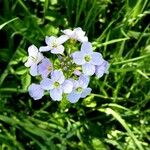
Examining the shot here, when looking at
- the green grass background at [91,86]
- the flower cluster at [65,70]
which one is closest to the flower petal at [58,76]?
the flower cluster at [65,70]

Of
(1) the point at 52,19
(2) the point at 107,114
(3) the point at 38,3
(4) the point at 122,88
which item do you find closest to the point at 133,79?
(4) the point at 122,88

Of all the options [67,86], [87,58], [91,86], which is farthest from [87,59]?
[91,86]

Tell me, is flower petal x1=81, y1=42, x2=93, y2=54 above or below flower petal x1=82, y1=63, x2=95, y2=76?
above

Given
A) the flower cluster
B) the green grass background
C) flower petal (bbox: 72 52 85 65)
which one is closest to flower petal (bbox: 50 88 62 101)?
the flower cluster

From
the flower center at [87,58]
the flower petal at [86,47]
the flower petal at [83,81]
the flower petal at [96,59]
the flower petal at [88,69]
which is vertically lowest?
the flower petal at [83,81]

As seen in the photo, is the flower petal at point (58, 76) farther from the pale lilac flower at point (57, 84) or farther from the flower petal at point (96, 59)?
the flower petal at point (96, 59)

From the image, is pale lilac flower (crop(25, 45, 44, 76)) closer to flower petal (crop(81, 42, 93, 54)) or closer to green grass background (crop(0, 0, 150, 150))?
flower petal (crop(81, 42, 93, 54))

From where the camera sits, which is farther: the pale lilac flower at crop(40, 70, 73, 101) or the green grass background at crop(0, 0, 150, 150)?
the green grass background at crop(0, 0, 150, 150)
